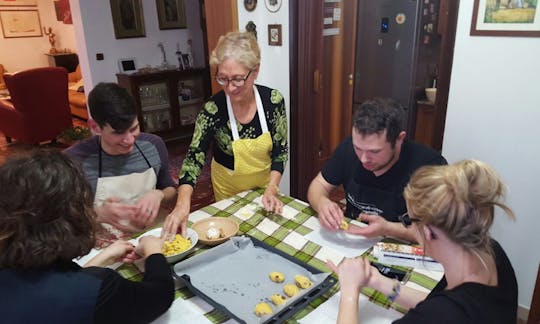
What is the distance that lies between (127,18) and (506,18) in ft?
14.5

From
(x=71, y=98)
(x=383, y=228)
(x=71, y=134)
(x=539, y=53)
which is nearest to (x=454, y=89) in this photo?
(x=539, y=53)

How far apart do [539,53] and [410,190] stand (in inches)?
50.0

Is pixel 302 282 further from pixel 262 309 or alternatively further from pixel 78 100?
pixel 78 100

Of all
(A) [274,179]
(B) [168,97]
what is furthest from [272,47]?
(B) [168,97]

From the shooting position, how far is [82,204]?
3.21ft

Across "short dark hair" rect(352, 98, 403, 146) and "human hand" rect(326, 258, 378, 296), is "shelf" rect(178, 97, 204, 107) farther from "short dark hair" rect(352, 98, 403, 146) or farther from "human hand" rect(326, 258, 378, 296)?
"human hand" rect(326, 258, 378, 296)

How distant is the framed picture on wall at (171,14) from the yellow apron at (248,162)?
3.91 m

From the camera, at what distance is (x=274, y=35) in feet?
10.1

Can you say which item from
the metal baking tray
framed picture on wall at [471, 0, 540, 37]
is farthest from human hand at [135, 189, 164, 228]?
framed picture on wall at [471, 0, 540, 37]

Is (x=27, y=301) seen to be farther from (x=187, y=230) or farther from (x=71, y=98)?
(x=71, y=98)

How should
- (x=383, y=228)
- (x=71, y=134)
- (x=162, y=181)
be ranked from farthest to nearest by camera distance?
(x=71, y=134) < (x=162, y=181) < (x=383, y=228)

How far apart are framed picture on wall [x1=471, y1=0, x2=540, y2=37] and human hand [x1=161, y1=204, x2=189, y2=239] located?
156 cm

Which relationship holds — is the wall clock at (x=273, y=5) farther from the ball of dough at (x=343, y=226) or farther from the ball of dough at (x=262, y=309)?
the ball of dough at (x=262, y=309)

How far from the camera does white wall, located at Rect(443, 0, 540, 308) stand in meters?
1.86
